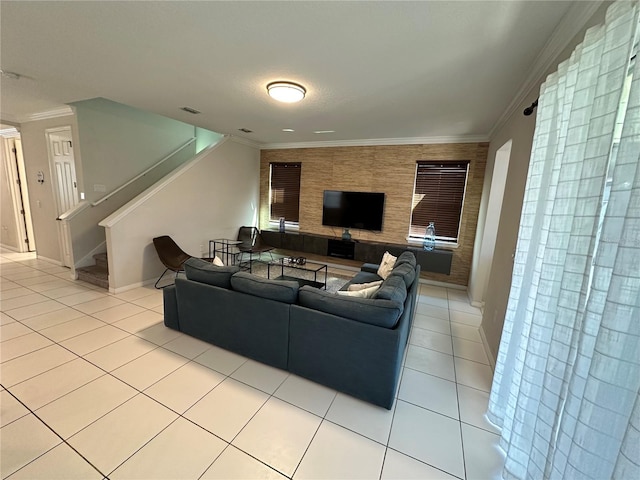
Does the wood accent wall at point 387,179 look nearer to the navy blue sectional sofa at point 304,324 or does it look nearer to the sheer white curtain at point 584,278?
the navy blue sectional sofa at point 304,324

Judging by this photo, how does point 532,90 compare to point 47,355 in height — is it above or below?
above

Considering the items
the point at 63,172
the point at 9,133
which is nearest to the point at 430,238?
the point at 63,172

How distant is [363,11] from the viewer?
160cm

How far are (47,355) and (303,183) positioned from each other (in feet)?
15.5

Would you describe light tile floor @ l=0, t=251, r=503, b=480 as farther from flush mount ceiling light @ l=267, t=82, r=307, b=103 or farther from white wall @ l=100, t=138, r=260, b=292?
flush mount ceiling light @ l=267, t=82, r=307, b=103

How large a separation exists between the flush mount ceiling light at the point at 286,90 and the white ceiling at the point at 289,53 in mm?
74

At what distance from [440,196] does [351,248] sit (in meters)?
1.92

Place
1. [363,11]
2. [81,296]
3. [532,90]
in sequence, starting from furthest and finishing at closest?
[81,296]
[532,90]
[363,11]

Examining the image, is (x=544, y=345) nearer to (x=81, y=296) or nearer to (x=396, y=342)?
(x=396, y=342)

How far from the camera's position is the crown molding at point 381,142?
14.4ft

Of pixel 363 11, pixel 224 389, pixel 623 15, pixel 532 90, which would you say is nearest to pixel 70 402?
pixel 224 389

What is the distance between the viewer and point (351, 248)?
5.19 metres

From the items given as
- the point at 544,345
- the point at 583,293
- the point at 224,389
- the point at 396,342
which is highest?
the point at 583,293

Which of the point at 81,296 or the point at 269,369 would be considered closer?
the point at 269,369
